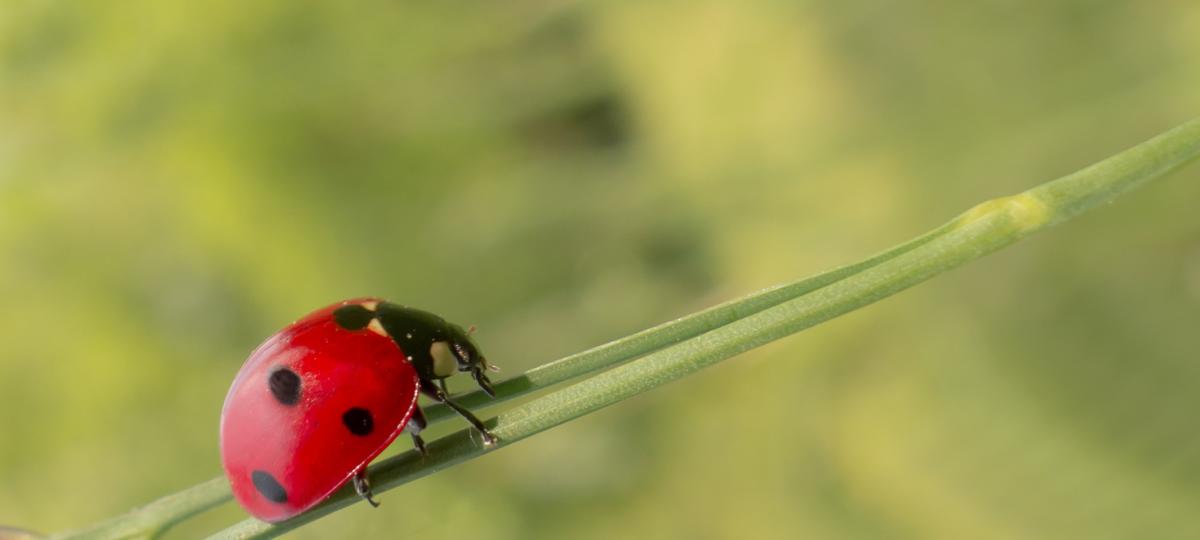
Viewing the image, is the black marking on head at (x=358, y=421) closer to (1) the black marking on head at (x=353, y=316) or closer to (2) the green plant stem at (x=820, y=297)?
(1) the black marking on head at (x=353, y=316)

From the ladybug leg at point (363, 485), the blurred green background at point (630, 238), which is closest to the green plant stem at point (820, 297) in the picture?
the ladybug leg at point (363, 485)

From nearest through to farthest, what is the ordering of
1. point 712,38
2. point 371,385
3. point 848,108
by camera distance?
point 371,385 → point 848,108 → point 712,38

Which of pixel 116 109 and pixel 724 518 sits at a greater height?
pixel 116 109

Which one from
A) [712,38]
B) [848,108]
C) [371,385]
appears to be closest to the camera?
[371,385]

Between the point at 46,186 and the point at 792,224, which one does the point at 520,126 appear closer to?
the point at 792,224

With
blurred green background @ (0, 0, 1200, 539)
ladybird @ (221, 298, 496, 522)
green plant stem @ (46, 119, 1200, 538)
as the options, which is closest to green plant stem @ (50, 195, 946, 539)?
green plant stem @ (46, 119, 1200, 538)

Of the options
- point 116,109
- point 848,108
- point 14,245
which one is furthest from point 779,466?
point 14,245

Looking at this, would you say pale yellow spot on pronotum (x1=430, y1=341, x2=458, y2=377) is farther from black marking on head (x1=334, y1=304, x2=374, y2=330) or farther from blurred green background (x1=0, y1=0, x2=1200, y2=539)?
blurred green background (x1=0, y1=0, x2=1200, y2=539)

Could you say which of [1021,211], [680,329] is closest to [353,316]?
[680,329]
